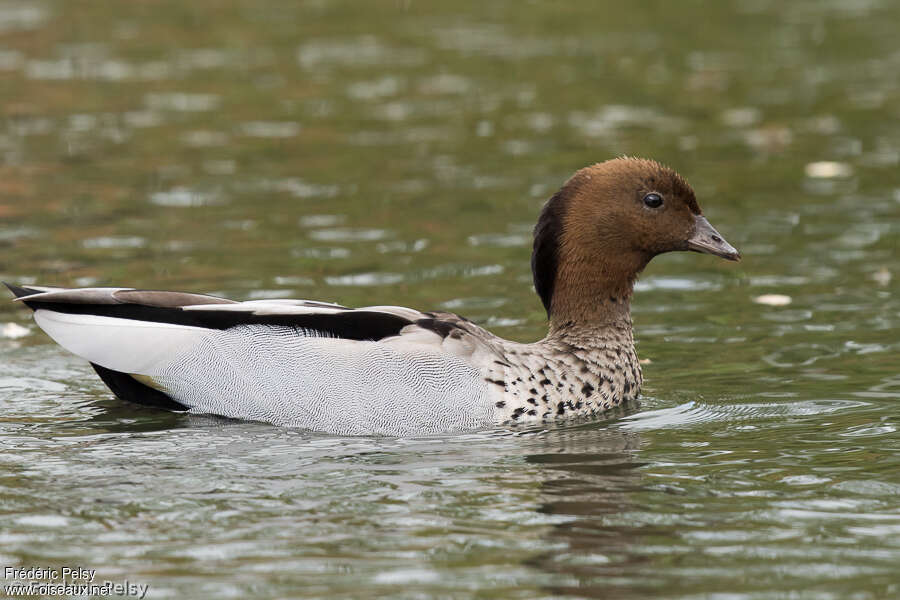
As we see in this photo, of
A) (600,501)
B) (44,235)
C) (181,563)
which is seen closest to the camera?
(181,563)

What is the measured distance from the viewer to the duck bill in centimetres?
1017

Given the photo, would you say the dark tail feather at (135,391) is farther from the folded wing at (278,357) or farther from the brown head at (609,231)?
the brown head at (609,231)

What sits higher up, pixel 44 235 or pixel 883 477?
pixel 44 235

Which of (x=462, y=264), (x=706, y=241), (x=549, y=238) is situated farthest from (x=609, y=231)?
(x=462, y=264)

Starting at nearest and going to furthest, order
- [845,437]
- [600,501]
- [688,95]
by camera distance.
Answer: [600,501]
[845,437]
[688,95]

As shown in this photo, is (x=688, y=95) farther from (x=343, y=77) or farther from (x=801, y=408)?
(x=801, y=408)

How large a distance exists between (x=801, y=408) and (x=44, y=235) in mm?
7720

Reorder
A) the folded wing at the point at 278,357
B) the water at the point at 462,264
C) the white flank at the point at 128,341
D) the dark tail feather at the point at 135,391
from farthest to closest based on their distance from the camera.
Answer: the dark tail feather at the point at 135,391 → the white flank at the point at 128,341 → the folded wing at the point at 278,357 → the water at the point at 462,264

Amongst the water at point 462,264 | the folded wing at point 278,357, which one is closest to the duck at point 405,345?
the folded wing at point 278,357

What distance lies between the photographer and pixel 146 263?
1358cm

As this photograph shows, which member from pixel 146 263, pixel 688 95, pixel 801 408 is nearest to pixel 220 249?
pixel 146 263

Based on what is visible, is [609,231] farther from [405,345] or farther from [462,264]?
[462,264]

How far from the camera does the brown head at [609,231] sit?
10.1 metres

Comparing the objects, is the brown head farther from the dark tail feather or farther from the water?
the dark tail feather
